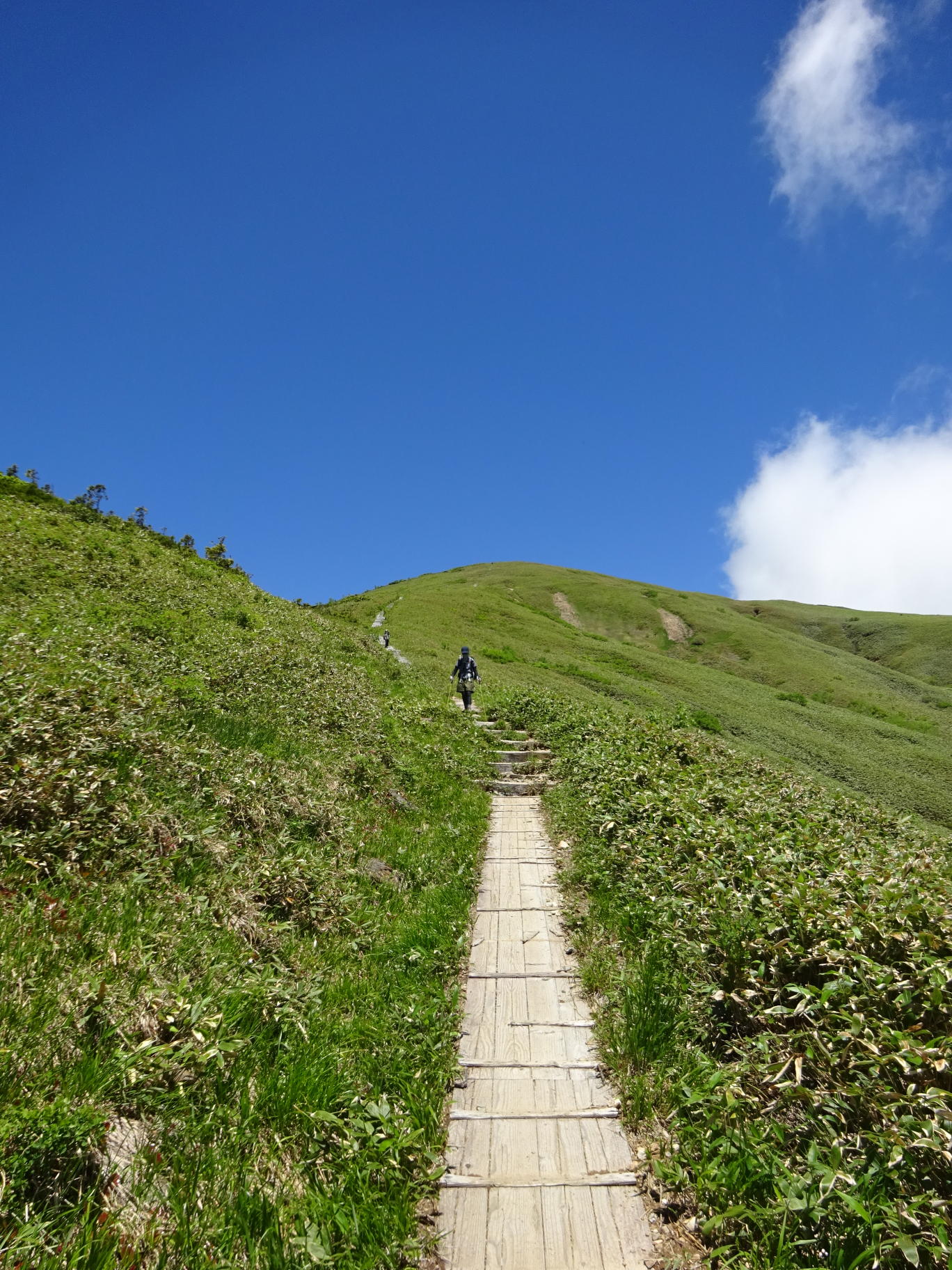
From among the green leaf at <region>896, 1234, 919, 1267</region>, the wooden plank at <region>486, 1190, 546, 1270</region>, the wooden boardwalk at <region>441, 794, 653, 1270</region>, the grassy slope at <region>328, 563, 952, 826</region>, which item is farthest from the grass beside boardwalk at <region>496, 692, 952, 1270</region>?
the grassy slope at <region>328, 563, 952, 826</region>

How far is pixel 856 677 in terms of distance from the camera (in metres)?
80.7

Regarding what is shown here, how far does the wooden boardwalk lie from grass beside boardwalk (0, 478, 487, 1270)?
34 centimetres

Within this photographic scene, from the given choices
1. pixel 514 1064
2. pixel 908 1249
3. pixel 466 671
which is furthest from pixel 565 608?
pixel 908 1249

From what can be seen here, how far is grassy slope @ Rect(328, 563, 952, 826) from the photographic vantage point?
1501 inches

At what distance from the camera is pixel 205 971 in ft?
18.3

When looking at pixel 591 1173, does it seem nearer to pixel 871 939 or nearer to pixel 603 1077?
pixel 603 1077

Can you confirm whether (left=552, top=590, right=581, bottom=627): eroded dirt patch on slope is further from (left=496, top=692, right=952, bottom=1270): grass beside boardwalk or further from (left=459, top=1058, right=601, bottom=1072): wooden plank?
(left=459, top=1058, right=601, bottom=1072): wooden plank

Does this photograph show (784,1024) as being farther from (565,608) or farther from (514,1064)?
(565,608)

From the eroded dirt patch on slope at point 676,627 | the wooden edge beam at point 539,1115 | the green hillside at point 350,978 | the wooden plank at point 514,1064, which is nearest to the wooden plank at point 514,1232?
the green hillside at point 350,978

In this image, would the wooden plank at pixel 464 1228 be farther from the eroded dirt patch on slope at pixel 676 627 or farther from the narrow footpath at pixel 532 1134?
the eroded dirt patch on slope at pixel 676 627

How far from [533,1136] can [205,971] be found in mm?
3176

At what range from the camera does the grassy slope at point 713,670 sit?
38.1 m

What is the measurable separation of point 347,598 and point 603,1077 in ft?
223

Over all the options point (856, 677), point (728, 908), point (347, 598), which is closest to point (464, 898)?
point (728, 908)
